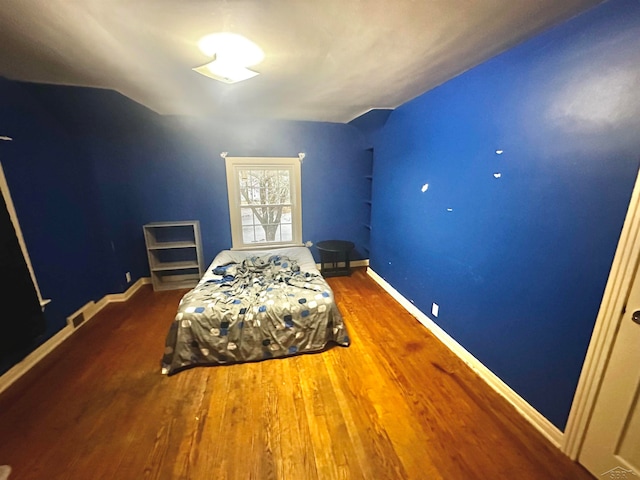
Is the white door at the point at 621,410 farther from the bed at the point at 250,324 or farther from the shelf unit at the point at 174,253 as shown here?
the shelf unit at the point at 174,253

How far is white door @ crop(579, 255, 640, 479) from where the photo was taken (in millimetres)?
1194

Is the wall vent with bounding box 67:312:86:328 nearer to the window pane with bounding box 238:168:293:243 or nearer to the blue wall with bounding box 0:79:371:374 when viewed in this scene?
the blue wall with bounding box 0:79:371:374

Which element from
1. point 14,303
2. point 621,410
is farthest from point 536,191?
point 14,303

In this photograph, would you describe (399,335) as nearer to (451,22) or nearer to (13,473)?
(451,22)

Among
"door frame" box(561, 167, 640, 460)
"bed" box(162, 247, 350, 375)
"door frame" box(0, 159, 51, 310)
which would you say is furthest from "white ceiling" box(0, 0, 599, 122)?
"bed" box(162, 247, 350, 375)

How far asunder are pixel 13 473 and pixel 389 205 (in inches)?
145

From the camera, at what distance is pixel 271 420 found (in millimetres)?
1682

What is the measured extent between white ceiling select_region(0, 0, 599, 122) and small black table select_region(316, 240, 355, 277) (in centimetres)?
220

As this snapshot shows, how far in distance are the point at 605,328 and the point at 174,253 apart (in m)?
4.30

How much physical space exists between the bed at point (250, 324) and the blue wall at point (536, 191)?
3.89ft

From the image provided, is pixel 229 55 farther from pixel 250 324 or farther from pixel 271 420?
pixel 271 420

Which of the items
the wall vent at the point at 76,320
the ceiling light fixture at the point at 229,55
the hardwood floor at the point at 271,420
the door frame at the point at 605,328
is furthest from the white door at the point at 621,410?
the wall vent at the point at 76,320

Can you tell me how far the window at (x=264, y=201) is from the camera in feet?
12.5

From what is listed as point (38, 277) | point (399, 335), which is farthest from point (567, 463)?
point (38, 277)
